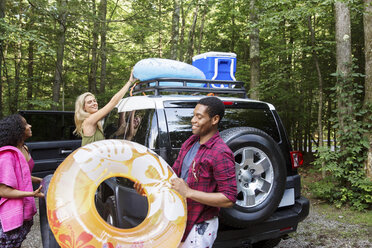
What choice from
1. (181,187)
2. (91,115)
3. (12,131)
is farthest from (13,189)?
(181,187)

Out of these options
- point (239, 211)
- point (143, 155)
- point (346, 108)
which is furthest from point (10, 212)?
point (346, 108)

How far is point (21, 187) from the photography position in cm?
220

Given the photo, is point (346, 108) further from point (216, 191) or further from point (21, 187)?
point (21, 187)

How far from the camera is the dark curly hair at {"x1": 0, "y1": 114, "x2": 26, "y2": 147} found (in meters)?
2.23

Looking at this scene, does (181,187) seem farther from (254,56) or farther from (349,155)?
(254,56)

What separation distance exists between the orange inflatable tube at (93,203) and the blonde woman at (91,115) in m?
0.99

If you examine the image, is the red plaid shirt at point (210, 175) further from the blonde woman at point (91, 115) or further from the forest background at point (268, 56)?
the forest background at point (268, 56)

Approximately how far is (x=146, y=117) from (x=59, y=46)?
7.97m

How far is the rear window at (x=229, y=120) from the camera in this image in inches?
103

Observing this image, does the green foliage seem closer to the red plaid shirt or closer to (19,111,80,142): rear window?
the red plaid shirt

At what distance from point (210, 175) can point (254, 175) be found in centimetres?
98

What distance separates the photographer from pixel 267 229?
8.92ft

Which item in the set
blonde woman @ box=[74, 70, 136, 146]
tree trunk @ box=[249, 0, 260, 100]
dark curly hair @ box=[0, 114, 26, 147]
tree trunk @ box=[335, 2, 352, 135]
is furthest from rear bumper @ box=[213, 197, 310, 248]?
tree trunk @ box=[249, 0, 260, 100]

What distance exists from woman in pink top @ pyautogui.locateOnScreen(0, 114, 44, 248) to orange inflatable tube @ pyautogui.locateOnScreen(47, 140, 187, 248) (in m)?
0.69
